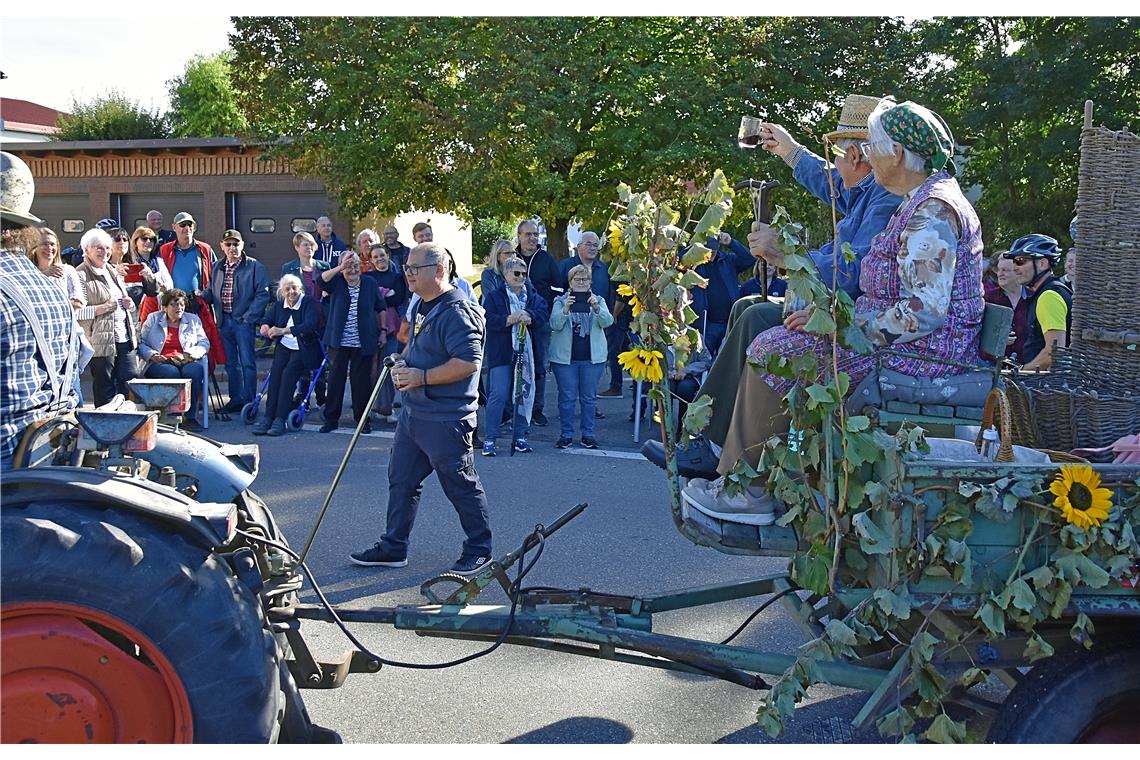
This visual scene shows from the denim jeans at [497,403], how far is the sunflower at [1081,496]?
23.0 ft

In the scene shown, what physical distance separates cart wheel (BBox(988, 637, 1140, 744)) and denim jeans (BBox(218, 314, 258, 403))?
1024 centimetres

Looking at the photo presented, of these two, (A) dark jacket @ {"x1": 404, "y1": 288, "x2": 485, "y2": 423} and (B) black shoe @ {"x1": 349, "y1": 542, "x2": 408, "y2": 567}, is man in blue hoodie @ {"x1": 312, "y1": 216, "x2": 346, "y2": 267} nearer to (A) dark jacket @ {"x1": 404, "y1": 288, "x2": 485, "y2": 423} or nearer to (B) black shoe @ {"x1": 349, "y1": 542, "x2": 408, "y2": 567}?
(A) dark jacket @ {"x1": 404, "y1": 288, "x2": 485, "y2": 423}

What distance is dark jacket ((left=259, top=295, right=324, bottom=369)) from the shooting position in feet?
36.4

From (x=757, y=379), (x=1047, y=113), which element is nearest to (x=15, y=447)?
(x=757, y=379)

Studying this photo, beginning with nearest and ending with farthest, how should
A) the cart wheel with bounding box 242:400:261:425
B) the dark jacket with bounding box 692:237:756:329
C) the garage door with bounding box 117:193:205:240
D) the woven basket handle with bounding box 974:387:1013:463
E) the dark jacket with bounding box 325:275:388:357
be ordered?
the woven basket handle with bounding box 974:387:1013:463
the dark jacket with bounding box 325:275:388:357
the dark jacket with bounding box 692:237:756:329
the cart wheel with bounding box 242:400:261:425
the garage door with bounding box 117:193:205:240

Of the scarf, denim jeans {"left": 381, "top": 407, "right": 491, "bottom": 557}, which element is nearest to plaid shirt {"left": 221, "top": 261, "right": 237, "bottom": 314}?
the scarf

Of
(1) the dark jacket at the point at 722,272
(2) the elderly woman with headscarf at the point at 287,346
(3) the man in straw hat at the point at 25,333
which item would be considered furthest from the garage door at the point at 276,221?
(3) the man in straw hat at the point at 25,333

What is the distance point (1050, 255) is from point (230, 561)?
6074mm

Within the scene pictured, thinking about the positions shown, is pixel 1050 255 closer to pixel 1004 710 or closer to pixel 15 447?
pixel 1004 710

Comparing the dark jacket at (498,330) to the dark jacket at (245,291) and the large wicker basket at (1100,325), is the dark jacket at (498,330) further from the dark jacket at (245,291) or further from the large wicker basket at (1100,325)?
the large wicker basket at (1100,325)

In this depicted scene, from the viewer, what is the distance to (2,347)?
3.27m

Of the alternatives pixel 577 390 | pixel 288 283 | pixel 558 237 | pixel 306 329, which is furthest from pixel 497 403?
pixel 558 237

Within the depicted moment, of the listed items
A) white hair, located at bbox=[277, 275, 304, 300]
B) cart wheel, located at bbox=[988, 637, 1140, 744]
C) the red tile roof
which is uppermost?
the red tile roof

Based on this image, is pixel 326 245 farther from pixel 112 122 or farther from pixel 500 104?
pixel 112 122
